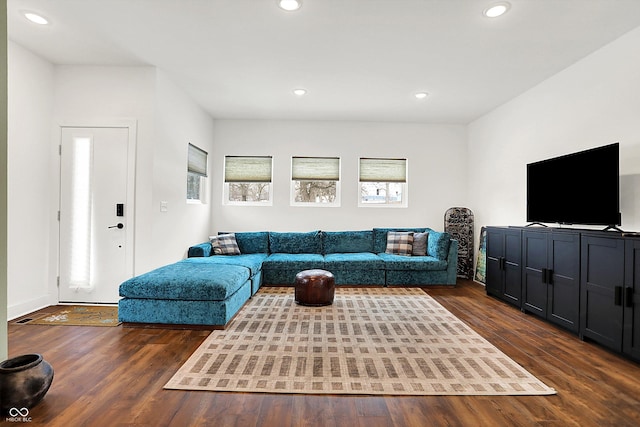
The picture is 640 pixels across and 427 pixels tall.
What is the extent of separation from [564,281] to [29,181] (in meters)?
5.54

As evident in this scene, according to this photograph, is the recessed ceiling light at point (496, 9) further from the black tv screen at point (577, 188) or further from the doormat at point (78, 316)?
the doormat at point (78, 316)

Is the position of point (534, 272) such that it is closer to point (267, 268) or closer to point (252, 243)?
point (267, 268)

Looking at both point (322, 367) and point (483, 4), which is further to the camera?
point (483, 4)

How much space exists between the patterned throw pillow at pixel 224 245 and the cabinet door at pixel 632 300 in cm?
460

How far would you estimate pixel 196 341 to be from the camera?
287cm

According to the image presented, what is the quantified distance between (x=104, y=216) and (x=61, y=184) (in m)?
0.64

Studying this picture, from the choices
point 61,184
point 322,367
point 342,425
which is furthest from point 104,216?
point 342,425

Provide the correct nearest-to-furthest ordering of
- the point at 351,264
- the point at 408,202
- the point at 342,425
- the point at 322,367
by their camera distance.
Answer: the point at 342,425
the point at 322,367
the point at 351,264
the point at 408,202

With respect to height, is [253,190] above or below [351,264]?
above

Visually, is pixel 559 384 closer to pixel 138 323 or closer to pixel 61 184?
pixel 138 323

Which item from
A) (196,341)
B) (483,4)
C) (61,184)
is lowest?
(196,341)

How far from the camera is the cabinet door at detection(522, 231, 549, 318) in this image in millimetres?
3467

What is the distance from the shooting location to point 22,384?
70.8 inches

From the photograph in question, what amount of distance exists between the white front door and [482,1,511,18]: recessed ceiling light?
12.5ft
